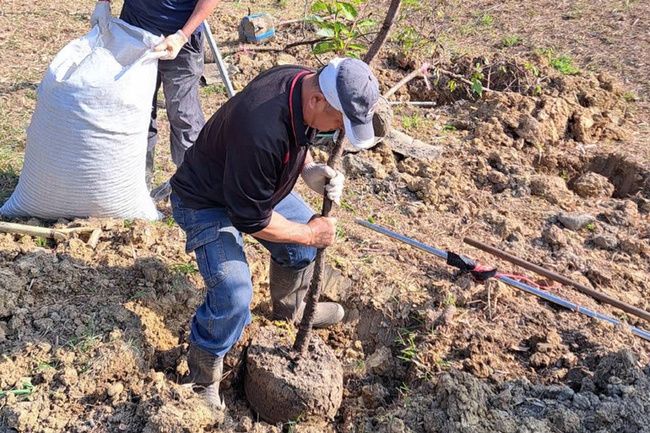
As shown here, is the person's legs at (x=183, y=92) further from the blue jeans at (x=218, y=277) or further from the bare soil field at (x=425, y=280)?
the blue jeans at (x=218, y=277)

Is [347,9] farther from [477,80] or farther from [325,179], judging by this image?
[325,179]

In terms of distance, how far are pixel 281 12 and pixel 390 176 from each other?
3.16 metres

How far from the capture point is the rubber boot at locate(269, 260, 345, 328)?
2.85 meters

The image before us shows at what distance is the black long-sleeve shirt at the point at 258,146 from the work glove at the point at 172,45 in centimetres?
104

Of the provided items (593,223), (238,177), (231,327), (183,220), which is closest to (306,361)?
(231,327)

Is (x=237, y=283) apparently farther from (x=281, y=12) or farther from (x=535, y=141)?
(x=281, y=12)

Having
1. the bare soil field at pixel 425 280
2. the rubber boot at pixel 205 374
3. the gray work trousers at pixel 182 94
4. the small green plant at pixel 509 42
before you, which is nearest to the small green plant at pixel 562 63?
the bare soil field at pixel 425 280

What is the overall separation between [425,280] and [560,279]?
69 centimetres

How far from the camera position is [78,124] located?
121 inches

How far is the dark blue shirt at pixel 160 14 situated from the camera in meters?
3.34

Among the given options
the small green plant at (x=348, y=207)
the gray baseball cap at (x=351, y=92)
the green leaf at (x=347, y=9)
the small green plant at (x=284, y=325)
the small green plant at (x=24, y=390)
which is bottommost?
the small green plant at (x=284, y=325)

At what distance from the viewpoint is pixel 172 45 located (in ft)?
10.6

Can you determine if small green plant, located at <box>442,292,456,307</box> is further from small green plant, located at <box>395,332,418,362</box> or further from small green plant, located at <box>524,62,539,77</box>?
small green plant, located at <box>524,62,539,77</box>

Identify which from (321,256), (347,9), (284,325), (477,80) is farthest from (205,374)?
(477,80)
